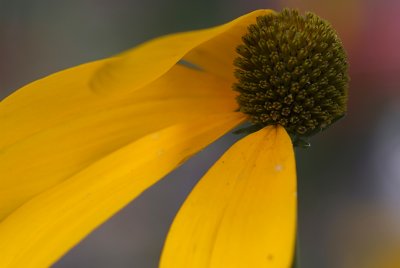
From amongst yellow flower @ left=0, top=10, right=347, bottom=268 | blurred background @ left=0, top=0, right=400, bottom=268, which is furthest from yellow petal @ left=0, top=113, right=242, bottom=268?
blurred background @ left=0, top=0, right=400, bottom=268

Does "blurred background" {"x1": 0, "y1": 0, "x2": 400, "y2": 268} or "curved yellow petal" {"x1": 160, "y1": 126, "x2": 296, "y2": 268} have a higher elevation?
"curved yellow petal" {"x1": 160, "y1": 126, "x2": 296, "y2": 268}

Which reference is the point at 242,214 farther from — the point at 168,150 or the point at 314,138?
the point at 314,138

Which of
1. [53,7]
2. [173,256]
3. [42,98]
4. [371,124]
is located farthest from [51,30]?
[173,256]

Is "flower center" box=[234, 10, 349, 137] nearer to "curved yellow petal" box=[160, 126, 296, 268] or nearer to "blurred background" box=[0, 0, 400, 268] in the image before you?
"curved yellow petal" box=[160, 126, 296, 268]

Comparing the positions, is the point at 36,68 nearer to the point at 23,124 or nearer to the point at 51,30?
the point at 51,30

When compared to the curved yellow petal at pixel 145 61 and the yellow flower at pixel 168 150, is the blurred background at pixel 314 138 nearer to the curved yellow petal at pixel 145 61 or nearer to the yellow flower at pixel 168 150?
the yellow flower at pixel 168 150

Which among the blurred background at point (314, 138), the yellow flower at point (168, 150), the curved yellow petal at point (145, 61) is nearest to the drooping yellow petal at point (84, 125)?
the yellow flower at point (168, 150)
